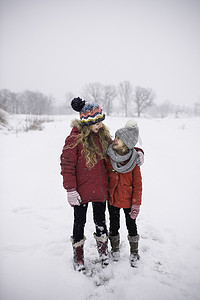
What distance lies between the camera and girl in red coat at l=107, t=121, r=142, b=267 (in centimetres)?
178

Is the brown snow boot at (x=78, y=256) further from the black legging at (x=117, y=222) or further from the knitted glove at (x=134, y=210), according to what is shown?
the knitted glove at (x=134, y=210)

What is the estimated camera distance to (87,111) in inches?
68.7

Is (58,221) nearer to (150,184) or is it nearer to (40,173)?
Answer: (40,173)

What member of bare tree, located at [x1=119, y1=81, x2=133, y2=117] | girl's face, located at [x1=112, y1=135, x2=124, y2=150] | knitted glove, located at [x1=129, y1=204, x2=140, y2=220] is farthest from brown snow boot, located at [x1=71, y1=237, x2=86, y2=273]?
bare tree, located at [x1=119, y1=81, x2=133, y2=117]

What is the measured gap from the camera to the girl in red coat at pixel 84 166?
170cm

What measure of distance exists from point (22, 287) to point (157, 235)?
197 centimetres

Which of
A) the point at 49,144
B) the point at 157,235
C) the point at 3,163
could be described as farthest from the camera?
the point at 49,144

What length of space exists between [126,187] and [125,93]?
49.6 meters

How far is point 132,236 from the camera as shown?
1.97 m

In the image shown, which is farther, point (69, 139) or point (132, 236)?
point (132, 236)

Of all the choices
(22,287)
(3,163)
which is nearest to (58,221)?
(22,287)

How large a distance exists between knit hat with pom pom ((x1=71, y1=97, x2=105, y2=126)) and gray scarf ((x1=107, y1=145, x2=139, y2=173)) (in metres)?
0.43

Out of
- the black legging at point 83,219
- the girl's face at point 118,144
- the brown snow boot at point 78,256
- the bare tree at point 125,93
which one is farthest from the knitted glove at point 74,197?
the bare tree at point 125,93

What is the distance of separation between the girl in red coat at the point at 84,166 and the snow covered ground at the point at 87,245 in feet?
0.88
